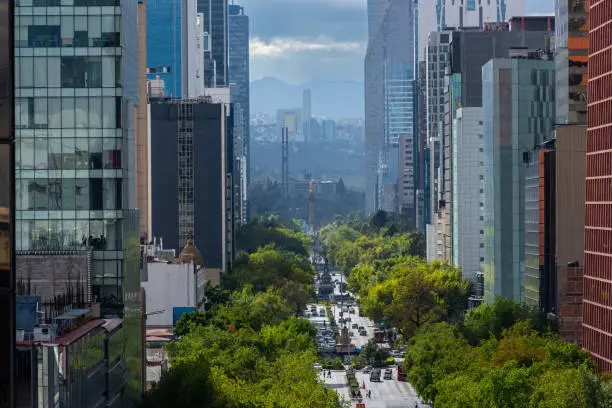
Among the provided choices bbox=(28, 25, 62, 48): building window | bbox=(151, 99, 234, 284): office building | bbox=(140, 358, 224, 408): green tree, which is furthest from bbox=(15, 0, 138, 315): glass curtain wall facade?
bbox=(151, 99, 234, 284): office building

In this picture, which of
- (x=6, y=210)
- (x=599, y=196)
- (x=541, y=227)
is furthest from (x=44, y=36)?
(x=541, y=227)

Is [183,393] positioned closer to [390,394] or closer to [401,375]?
[390,394]

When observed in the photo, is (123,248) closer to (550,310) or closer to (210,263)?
(550,310)

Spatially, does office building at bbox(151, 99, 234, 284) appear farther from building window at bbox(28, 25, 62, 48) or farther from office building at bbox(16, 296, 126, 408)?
building window at bbox(28, 25, 62, 48)

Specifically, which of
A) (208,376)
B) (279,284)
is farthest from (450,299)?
(208,376)

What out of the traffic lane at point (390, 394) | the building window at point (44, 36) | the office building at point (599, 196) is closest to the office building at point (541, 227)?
the traffic lane at point (390, 394)

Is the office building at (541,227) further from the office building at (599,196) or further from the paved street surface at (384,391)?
the office building at (599,196)
